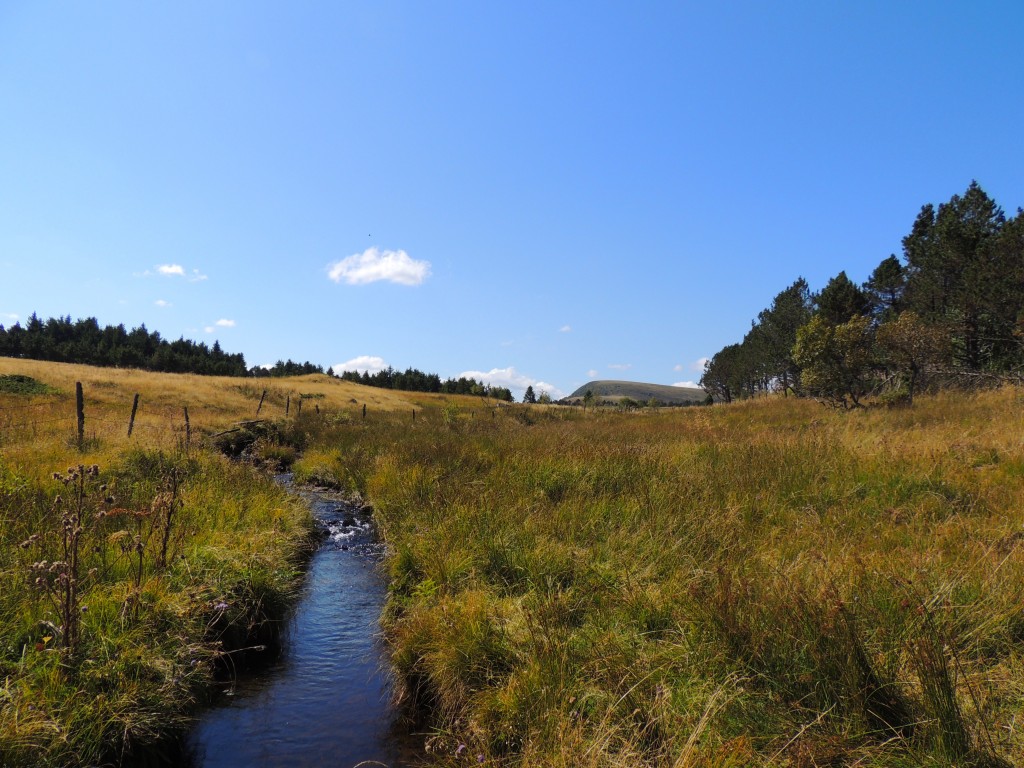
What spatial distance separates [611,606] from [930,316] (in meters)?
40.7

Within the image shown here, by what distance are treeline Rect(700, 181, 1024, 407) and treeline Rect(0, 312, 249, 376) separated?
93.4 meters

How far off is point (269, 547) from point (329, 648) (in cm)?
210

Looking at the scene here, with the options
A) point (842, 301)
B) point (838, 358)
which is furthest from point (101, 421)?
point (842, 301)

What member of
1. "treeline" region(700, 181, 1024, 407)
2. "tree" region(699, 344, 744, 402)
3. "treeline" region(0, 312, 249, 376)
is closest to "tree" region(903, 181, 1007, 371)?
"treeline" region(700, 181, 1024, 407)

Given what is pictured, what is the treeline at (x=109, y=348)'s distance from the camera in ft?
269

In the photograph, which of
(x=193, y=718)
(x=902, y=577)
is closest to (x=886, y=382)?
(x=902, y=577)

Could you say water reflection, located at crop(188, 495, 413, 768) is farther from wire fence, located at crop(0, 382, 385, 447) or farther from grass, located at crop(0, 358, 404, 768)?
wire fence, located at crop(0, 382, 385, 447)

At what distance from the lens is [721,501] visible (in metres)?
6.46

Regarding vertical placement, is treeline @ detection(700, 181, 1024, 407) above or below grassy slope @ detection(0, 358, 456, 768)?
above

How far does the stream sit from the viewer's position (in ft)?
11.4

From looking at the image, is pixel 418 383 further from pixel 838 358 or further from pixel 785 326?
pixel 838 358

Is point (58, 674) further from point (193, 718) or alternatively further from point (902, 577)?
point (902, 577)

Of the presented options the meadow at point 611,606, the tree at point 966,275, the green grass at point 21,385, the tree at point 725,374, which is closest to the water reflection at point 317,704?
the meadow at point 611,606

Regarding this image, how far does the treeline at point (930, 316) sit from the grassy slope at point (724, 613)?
58.1ft
